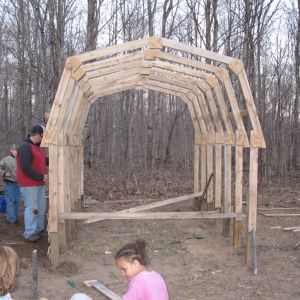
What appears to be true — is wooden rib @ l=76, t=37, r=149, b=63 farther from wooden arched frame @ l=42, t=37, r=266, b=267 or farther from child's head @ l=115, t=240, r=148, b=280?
child's head @ l=115, t=240, r=148, b=280

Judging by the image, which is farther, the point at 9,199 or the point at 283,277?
the point at 9,199

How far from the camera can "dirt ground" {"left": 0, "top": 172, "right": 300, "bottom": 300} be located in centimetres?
590

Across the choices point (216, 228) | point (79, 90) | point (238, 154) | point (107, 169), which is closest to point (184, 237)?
point (216, 228)

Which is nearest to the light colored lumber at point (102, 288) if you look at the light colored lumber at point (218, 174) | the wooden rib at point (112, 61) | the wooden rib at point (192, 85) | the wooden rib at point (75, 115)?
the wooden rib at point (75, 115)

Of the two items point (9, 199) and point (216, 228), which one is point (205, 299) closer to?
point (216, 228)

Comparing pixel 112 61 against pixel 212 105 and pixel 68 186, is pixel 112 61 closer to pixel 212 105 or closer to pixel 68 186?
pixel 68 186

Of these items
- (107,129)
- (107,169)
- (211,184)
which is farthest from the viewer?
(107,129)

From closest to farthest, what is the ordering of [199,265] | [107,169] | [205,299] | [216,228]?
1. [205,299]
2. [199,265]
3. [216,228]
4. [107,169]

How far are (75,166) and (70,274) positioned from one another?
330cm

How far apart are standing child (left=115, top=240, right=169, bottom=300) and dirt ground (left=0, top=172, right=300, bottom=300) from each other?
282 cm

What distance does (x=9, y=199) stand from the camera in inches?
369

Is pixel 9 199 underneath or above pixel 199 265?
above

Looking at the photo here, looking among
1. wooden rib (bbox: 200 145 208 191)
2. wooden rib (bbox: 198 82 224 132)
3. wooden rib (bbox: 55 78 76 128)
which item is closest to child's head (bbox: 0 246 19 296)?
wooden rib (bbox: 55 78 76 128)

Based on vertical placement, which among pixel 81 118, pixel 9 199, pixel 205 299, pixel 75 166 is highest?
pixel 81 118
